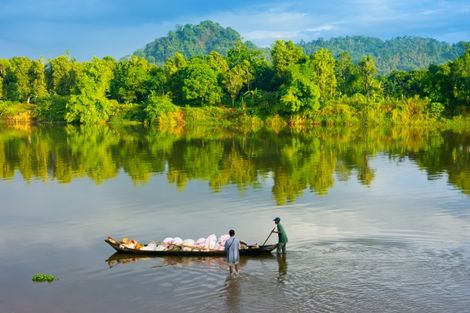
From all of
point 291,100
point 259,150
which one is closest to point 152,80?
point 291,100

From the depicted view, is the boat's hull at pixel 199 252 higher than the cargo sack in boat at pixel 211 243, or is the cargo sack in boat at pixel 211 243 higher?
the cargo sack in boat at pixel 211 243

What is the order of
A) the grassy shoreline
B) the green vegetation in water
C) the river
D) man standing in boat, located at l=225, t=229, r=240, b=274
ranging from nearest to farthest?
the river
man standing in boat, located at l=225, t=229, r=240, b=274
the green vegetation in water
the grassy shoreline

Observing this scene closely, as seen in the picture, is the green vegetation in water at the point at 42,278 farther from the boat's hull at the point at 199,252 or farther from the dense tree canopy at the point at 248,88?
the dense tree canopy at the point at 248,88

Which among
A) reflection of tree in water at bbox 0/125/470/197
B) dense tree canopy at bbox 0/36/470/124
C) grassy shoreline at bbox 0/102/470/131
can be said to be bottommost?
reflection of tree in water at bbox 0/125/470/197

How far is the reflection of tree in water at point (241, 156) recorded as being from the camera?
4050 centimetres

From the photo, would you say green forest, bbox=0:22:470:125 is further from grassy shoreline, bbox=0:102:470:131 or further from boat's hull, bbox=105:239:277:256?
boat's hull, bbox=105:239:277:256

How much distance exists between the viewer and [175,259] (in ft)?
70.9

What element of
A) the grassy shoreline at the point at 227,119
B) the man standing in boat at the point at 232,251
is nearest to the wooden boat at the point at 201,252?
the man standing in boat at the point at 232,251

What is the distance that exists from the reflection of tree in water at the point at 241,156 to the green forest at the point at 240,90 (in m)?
11.9

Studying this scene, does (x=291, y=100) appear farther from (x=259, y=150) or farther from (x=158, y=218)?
(x=158, y=218)

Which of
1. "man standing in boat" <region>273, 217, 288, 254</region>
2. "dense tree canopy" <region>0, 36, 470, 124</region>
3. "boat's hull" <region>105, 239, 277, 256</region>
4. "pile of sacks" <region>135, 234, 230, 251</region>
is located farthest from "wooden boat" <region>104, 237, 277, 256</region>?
"dense tree canopy" <region>0, 36, 470, 124</region>

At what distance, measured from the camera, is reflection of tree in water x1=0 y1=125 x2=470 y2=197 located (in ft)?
133

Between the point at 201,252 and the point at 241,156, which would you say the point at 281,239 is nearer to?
the point at 201,252

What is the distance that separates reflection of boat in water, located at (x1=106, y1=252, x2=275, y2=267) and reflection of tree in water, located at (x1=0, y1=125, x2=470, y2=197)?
36.2 feet
